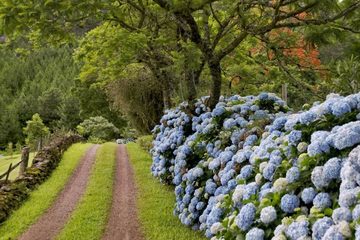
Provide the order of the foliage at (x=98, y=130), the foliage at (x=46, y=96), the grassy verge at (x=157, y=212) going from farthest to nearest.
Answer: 1. the foliage at (x=46, y=96)
2. the foliage at (x=98, y=130)
3. the grassy verge at (x=157, y=212)

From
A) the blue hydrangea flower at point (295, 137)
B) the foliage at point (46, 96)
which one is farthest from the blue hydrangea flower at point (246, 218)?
the foliage at point (46, 96)

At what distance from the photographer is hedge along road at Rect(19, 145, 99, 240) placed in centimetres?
855

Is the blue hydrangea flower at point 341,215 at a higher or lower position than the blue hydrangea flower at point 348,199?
lower

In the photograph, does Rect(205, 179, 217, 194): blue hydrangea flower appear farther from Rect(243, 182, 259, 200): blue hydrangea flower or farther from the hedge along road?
the hedge along road

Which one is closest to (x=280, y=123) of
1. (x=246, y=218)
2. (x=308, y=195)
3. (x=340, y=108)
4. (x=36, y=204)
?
(x=340, y=108)

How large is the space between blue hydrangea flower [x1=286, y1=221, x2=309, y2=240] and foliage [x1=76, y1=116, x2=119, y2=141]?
36.9 m

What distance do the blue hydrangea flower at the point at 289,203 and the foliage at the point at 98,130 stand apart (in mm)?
36498

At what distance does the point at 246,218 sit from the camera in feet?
15.3

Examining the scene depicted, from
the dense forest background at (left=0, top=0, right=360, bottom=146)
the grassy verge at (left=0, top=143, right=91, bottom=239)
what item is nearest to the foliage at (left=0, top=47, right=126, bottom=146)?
the dense forest background at (left=0, top=0, right=360, bottom=146)

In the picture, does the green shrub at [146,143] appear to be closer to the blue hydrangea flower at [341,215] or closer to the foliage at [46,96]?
the foliage at [46,96]

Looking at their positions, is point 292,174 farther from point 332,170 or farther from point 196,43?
point 196,43

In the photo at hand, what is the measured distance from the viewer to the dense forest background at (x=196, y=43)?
7625 mm

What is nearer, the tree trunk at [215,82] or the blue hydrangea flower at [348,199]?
the blue hydrangea flower at [348,199]

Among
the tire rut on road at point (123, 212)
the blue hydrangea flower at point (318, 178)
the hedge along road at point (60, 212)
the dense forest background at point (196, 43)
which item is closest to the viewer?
the blue hydrangea flower at point (318, 178)
